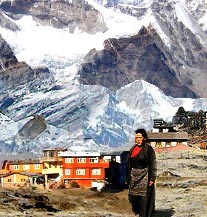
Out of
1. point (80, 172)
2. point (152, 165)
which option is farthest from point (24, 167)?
point (152, 165)

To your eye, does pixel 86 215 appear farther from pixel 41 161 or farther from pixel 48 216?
pixel 41 161

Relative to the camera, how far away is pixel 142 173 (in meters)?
18.3

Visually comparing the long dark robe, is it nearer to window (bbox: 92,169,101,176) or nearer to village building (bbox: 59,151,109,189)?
village building (bbox: 59,151,109,189)

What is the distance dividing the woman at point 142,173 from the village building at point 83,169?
1185 inches

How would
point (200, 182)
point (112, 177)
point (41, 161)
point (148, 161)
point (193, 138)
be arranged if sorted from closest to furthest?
1. point (148, 161)
2. point (200, 182)
3. point (112, 177)
4. point (41, 161)
5. point (193, 138)

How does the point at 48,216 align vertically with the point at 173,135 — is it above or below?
below

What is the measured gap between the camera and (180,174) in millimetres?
45469

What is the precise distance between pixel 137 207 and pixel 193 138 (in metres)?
88.3

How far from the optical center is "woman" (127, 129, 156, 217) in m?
17.9

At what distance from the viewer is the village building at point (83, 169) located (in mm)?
49156

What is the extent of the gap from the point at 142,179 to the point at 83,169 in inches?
1255

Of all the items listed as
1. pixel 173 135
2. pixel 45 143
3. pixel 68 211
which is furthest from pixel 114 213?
pixel 45 143

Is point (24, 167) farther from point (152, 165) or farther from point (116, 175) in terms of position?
point (152, 165)

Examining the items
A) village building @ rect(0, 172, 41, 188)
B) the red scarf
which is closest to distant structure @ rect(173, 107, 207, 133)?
village building @ rect(0, 172, 41, 188)
